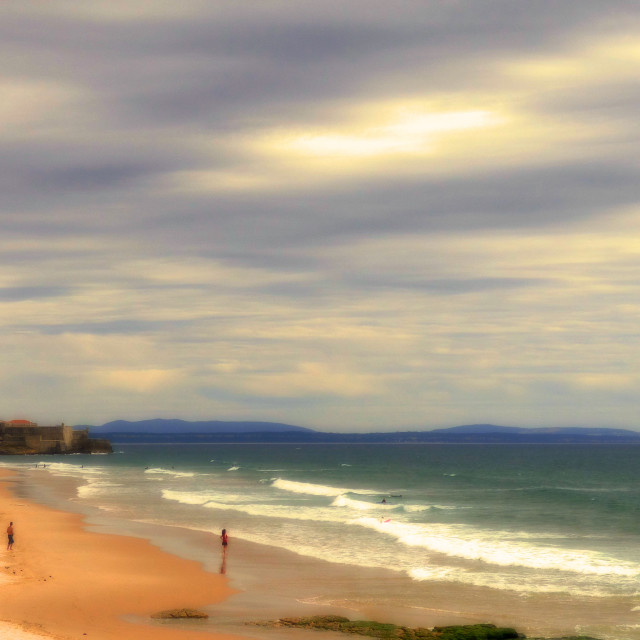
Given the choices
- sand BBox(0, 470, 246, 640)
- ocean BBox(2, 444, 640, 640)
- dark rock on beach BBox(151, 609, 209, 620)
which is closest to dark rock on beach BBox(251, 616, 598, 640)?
ocean BBox(2, 444, 640, 640)

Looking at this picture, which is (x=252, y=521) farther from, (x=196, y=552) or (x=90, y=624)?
(x=90, y=624)

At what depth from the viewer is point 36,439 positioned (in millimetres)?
178125

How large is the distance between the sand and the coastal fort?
455 feet

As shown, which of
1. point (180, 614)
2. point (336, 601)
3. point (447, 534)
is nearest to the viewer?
point (180, 614)

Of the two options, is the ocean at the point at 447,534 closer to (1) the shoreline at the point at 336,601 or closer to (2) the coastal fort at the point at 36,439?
(1) the shoreline at the point at 336,601

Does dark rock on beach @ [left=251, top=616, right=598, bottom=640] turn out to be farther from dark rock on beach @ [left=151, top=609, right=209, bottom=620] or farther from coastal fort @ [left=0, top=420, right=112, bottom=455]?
coastal fort @ [left=0, top=420, right=112, bottom=455]

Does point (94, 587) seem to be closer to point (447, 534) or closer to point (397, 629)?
point (397, 629)

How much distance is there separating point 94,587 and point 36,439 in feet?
519

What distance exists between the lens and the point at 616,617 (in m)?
25.6

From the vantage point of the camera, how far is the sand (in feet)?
77.2

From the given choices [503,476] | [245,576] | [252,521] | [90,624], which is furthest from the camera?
[503,476]

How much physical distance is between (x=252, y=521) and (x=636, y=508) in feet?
95.1

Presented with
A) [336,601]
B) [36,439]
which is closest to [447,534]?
[336,601]

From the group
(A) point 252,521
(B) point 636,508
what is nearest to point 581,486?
(B) point 636,508
